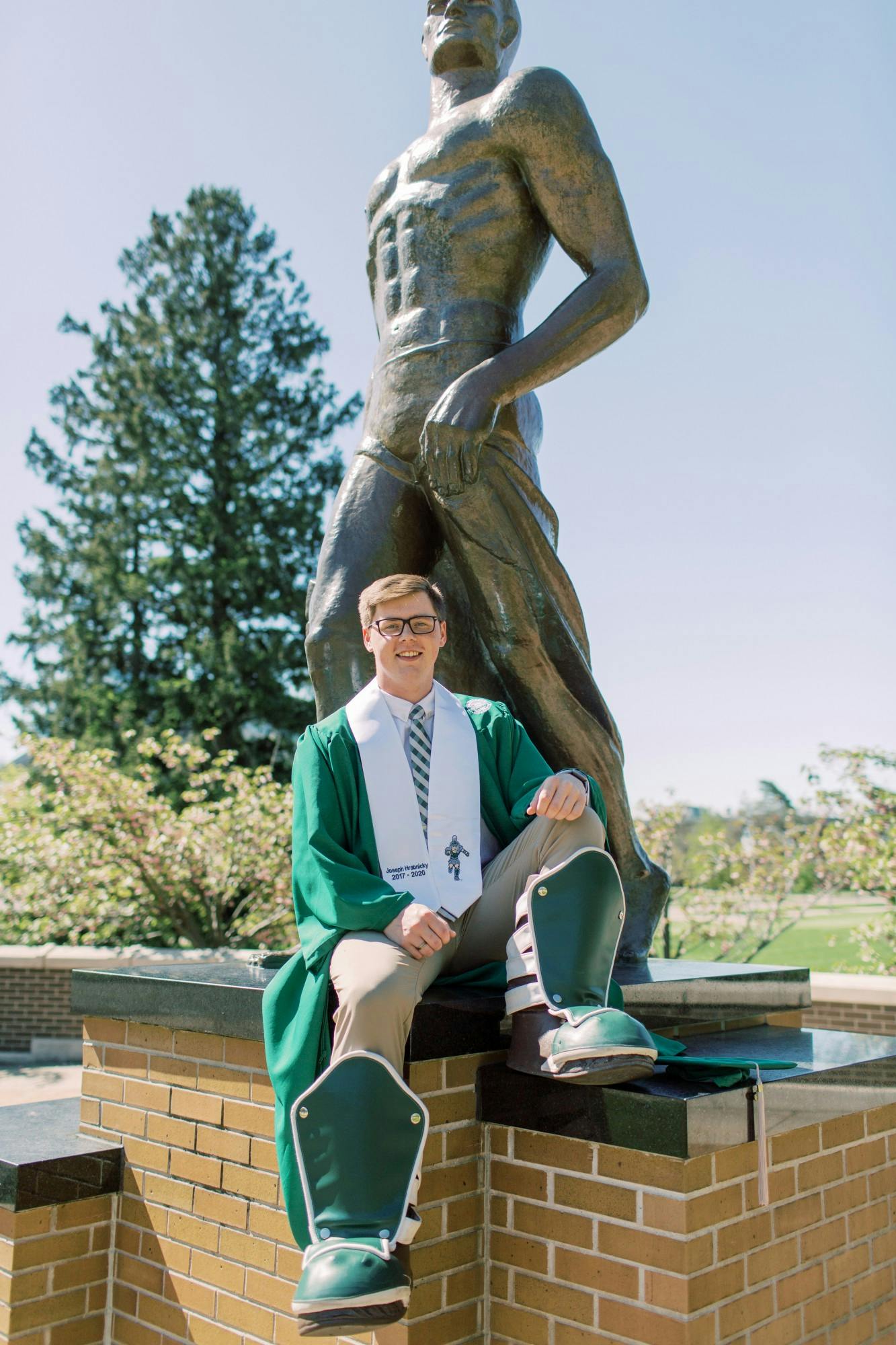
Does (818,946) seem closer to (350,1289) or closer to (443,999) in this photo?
(443,999)

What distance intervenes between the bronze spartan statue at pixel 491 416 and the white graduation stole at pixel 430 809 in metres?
0.69

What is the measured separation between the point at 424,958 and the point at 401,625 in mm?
836

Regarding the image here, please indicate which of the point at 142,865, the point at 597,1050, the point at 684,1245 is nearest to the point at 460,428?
the point at 597,1050

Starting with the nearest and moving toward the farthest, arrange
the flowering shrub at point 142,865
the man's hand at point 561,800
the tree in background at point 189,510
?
the man's hand at point 561,800 < the flowering shrub at point 142,865 < the tree in background at point 189,510

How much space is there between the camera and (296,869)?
8.35ft

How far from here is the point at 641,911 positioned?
11.8ft

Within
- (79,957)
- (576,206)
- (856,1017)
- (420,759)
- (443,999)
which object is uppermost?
(576,206)

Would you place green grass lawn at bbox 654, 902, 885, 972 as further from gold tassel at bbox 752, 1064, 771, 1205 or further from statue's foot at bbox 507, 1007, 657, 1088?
statue's foot at bbox 507, 1007, 657, 1088

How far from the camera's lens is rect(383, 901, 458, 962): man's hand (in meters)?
2.33

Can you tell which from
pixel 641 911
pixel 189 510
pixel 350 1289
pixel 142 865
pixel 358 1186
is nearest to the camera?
pixel 350 1289

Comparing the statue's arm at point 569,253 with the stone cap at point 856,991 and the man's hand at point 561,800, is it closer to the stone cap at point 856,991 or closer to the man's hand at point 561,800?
the man's hand at point 561,800

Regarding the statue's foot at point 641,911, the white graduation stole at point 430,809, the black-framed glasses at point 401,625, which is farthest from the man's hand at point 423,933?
the statue's foot at point 641,911

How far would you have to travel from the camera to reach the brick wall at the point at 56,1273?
2.99m

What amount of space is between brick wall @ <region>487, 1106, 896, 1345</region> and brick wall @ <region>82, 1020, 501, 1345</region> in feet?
0.37
